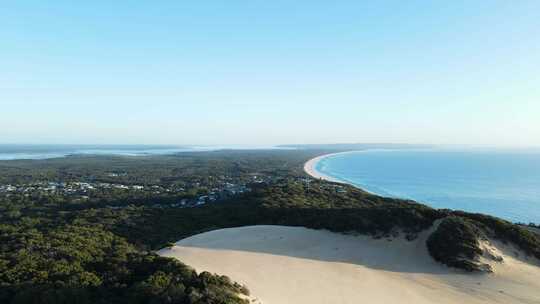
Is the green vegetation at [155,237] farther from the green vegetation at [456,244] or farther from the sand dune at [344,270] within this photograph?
the sand dune at [344,270]

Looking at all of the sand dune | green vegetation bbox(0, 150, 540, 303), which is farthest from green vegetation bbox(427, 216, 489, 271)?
the sand dune

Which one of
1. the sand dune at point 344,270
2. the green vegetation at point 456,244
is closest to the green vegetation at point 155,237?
the green vegetation at point 456,244

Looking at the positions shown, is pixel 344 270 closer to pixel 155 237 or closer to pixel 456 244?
pixel 456 244

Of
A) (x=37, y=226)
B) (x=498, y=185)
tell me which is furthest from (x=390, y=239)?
(x=498, y=185)

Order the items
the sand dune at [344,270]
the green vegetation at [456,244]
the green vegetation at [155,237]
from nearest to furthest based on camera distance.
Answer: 1. the green vegetation at [155,237]
2. the sand dune at [344,270]
3. the green vegetation at [456,244]

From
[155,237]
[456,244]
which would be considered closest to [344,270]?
[456,244]

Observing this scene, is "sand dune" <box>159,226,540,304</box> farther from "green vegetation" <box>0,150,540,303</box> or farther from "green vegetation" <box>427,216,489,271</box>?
"green vegetation" <box>0,150,540,303</box>

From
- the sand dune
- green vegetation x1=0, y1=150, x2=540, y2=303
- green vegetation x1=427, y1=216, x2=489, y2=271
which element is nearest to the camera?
green vegetation x1=0, y1=150, x2=540, y2=303

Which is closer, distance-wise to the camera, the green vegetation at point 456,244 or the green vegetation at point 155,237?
the green vegetation at point 155,237

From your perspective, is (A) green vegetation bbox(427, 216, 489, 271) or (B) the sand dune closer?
(B) the sand dune
